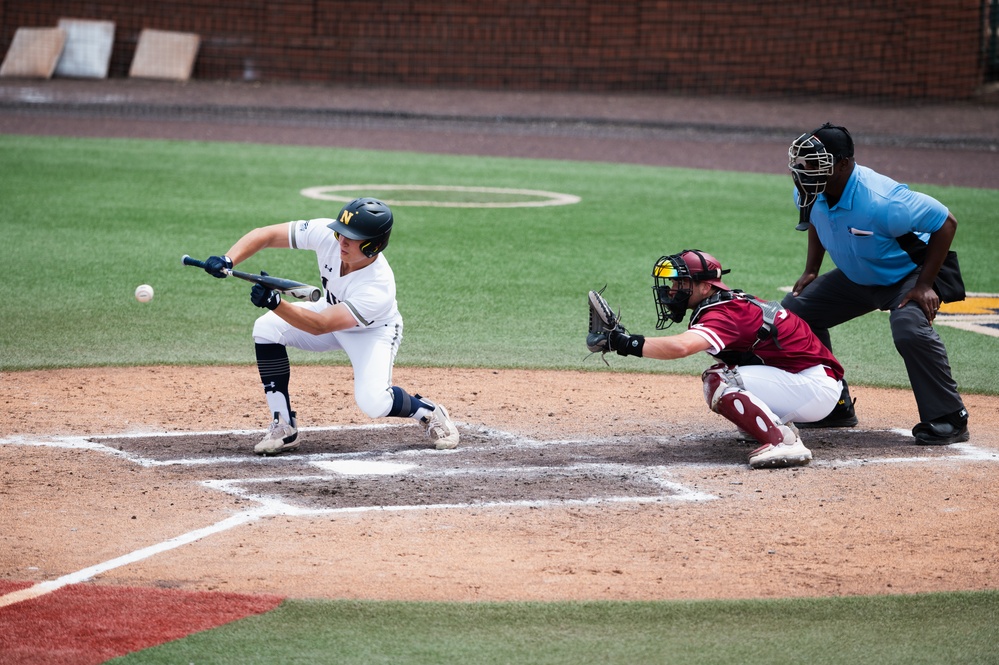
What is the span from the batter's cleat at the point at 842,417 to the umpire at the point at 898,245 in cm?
43

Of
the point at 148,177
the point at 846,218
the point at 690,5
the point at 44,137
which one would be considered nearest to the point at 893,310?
the point at 846,218

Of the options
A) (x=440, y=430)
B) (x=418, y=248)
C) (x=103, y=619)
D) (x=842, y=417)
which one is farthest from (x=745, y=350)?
(x=418, y=248)

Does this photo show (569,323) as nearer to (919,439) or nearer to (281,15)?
(919,439)

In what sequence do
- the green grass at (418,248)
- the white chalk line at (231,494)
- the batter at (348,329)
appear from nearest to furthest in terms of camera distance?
the white chalk line at (231,494) < the batter at (348,329) < the green grass at (418,248)

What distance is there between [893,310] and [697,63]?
20.8m

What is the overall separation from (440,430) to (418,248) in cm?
579

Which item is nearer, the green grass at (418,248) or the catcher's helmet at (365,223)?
the catcher's helmet at (365,223)

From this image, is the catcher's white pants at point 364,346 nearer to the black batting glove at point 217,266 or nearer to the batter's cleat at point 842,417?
the black batting glove at point 217,266

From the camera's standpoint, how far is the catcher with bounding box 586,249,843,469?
5.77 m

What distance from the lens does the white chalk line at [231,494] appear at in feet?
14.9

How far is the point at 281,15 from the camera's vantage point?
2709 cm

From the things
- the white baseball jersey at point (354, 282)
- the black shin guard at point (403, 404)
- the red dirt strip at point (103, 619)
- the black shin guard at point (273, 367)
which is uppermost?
the white baseball jersey at point (354, 282)

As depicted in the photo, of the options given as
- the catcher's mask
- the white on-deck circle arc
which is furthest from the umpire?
the white on-deck circle arc

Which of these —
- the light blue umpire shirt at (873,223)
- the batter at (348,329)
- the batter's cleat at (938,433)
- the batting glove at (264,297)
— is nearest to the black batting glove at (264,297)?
the batting glove at (264,297)
